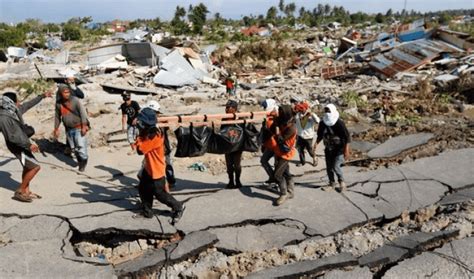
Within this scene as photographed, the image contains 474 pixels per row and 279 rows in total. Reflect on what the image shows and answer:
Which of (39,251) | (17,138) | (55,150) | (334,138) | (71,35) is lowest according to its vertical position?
(55,150)

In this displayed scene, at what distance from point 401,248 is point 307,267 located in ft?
3.91

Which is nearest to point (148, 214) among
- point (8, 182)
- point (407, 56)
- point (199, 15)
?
point (8, 182)

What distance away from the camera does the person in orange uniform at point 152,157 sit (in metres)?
4.61

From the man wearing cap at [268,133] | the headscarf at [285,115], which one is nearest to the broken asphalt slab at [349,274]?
the man wearing cap at [268,133]

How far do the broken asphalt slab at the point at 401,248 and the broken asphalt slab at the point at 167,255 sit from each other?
1745 mm

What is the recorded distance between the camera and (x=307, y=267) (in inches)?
165

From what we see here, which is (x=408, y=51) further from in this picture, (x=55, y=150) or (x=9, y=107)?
(x=9, y=107)

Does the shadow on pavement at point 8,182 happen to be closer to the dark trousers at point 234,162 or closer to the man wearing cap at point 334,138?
the dark trousers at point 234,162

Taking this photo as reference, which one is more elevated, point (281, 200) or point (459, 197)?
point (281, 200)

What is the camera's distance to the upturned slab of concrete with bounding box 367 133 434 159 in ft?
25.3

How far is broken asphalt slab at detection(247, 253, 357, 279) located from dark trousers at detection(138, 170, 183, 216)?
1356 millimetres

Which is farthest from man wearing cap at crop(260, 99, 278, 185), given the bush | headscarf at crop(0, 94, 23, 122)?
the bush

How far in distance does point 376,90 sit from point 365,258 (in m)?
10.3

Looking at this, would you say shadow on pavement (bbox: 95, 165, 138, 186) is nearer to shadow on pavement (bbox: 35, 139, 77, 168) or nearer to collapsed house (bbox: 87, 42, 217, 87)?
shadow on pavement (bbox: 35, 139, 77, 168)
